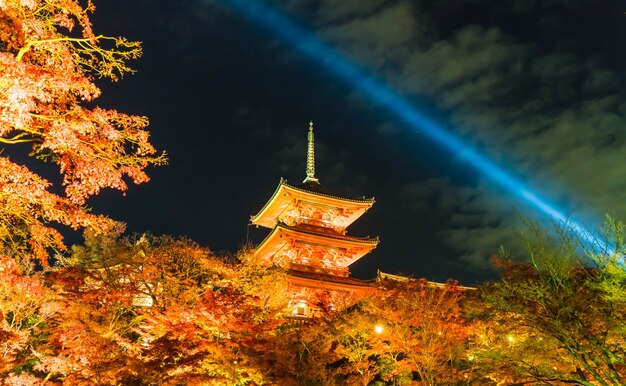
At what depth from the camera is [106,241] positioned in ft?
89.2

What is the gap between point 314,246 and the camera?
2984cm

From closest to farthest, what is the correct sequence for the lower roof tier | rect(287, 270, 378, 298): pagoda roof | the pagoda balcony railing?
rect(287, 270, 378, 298): pagoda roof < the pagoda balcony railing < the lower roof tier

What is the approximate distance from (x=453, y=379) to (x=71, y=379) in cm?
1328

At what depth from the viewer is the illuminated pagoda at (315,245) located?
26906 millimetres

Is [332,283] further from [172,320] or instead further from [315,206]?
[172,320]

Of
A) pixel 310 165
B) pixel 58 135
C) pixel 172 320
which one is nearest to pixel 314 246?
pixel 310 165

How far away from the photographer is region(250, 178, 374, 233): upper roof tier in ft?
102

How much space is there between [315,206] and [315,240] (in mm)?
3429

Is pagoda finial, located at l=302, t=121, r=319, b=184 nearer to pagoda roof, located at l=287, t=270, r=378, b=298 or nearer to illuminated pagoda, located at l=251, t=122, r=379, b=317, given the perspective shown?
illuminated pagoda, located at l=251, t=122, r=379, b=317

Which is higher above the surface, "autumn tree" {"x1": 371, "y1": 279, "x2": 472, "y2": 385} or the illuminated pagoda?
the illuminated pagoda

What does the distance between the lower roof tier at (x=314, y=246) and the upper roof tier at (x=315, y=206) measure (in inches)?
67.2

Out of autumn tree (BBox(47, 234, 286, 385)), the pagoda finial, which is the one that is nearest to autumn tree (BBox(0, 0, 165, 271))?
autumn tree (BBox(47, 234, 286, 385))

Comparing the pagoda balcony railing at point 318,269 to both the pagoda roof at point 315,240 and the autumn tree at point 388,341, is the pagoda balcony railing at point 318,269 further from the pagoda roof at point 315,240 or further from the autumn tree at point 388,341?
the autumn tree at point 388,341

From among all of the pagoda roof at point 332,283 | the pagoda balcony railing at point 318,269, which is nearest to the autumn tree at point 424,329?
the pagoda roof at point 332,283
